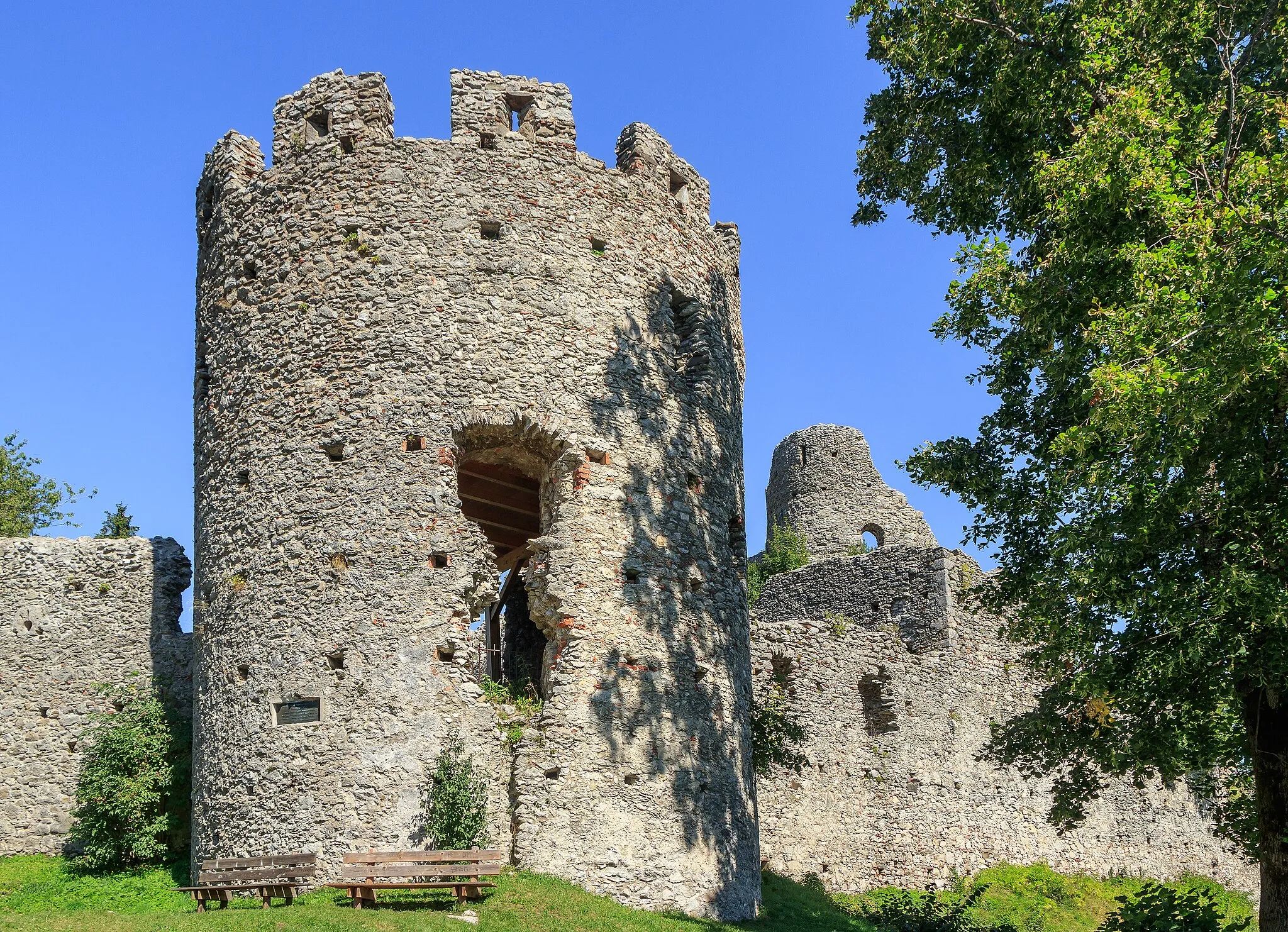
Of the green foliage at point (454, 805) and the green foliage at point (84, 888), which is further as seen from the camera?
the green foliage at point (84, 888)

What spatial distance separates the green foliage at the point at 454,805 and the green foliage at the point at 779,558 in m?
19.4

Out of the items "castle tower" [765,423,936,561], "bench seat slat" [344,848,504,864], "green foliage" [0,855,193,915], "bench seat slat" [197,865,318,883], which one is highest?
"castle tower" [765,423,936,561]

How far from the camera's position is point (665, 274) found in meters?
16.3

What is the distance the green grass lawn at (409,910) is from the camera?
10.9 metres

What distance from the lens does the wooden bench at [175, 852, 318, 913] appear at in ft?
39.4

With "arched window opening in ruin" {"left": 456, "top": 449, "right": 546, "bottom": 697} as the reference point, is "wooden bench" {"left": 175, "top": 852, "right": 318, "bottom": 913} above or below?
below

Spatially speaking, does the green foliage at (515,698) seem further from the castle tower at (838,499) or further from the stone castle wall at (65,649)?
the castle tower at (838,499)

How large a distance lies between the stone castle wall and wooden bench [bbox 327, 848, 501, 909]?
591 centimetres

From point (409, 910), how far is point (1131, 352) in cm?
814

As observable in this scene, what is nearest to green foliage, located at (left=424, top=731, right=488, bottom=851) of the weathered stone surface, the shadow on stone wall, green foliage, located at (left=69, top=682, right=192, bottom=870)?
the shadow on stone wall

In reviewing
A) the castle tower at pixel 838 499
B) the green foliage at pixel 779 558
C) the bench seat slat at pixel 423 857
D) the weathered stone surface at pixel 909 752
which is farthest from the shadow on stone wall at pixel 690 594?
the castle tower at pixel 838 499

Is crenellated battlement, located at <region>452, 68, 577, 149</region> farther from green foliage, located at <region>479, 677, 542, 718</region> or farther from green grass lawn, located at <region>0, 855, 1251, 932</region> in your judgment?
green grass lawn, located at <region>0, 855, 1251, 932</region>

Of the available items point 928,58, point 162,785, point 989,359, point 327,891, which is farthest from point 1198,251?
point 162,785

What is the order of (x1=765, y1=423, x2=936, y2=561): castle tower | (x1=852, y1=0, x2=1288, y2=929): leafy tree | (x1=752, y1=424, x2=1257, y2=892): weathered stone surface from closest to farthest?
(x1=852, y1=0, x2=1288, y2=929): leafy tree
(x1=752, y1=424, x2=1257, y2=892): weathered stone surface
(x1=765, y1=423, x2=936, y2=561): castle tower
